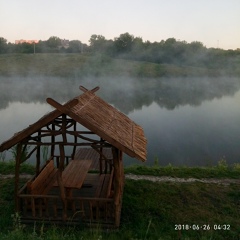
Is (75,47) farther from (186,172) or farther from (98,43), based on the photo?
(186,172)

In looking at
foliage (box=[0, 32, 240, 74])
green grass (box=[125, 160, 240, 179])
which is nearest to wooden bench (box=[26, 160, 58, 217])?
green grass (box=[125, 160, 240, 179])

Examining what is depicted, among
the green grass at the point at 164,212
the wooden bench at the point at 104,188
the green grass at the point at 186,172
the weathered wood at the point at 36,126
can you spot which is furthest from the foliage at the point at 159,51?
the weathered wood at the point at 36,126

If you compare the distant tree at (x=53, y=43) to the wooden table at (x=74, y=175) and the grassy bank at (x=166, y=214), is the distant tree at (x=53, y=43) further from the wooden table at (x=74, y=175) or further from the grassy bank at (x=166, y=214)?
the wooden table at (x=74, y=175)

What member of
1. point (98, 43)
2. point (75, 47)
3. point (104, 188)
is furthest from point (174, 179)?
point (75, 47)

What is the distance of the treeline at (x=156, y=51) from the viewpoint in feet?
215

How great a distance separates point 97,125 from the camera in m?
6.04

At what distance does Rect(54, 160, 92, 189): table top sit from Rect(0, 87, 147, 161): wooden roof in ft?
4.50

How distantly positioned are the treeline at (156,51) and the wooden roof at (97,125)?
6000cm

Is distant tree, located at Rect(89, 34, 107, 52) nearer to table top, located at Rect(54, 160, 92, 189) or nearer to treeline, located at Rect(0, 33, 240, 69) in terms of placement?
treeline, located at Rect(0, 33, 240, 69)

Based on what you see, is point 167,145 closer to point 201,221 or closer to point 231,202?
point 231,202

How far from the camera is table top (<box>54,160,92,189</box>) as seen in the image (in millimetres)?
6672

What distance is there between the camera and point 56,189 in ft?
26.2

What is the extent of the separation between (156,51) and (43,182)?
65762 millimetres

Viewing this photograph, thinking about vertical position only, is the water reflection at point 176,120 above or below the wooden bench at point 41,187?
below
